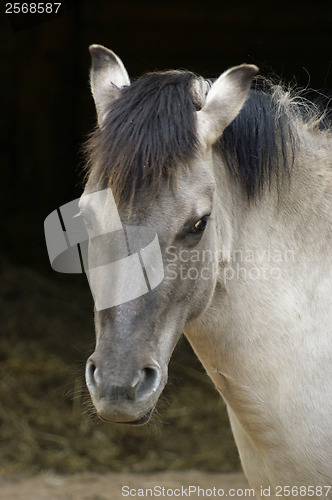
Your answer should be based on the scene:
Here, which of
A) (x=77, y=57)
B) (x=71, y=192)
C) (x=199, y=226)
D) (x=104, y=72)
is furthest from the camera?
(x=77, y=57)

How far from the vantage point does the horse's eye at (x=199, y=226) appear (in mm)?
2045

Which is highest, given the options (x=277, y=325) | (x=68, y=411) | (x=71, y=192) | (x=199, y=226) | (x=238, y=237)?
(x=199, y=226)

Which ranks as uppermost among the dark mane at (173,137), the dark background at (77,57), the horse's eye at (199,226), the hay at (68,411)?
the dark mane at (173,137)

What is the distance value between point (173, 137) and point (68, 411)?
3599 millimetres

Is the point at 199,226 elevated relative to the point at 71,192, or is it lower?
elevated

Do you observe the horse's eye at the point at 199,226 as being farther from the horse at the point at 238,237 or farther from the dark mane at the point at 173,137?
the dark mane at the point at 173,137

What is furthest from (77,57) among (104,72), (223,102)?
(223,102)

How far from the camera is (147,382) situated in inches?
75.6

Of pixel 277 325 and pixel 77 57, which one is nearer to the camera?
pixel 277 325

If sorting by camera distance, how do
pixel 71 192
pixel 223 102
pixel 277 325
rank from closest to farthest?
1. pixel 223 102
2. pixel 277 325
3. pixel 71 192

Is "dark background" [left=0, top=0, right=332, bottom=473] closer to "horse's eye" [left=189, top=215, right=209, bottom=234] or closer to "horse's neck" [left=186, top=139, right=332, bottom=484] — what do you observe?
"horse's neck" [left=186, top=139, right=332, bottom=484]

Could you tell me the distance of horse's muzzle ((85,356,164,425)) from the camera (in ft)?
6.09

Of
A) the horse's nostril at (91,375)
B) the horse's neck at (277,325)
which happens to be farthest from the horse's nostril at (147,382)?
the horse's neck at (277,325)

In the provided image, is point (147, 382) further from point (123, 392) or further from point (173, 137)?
point (173, 137)
